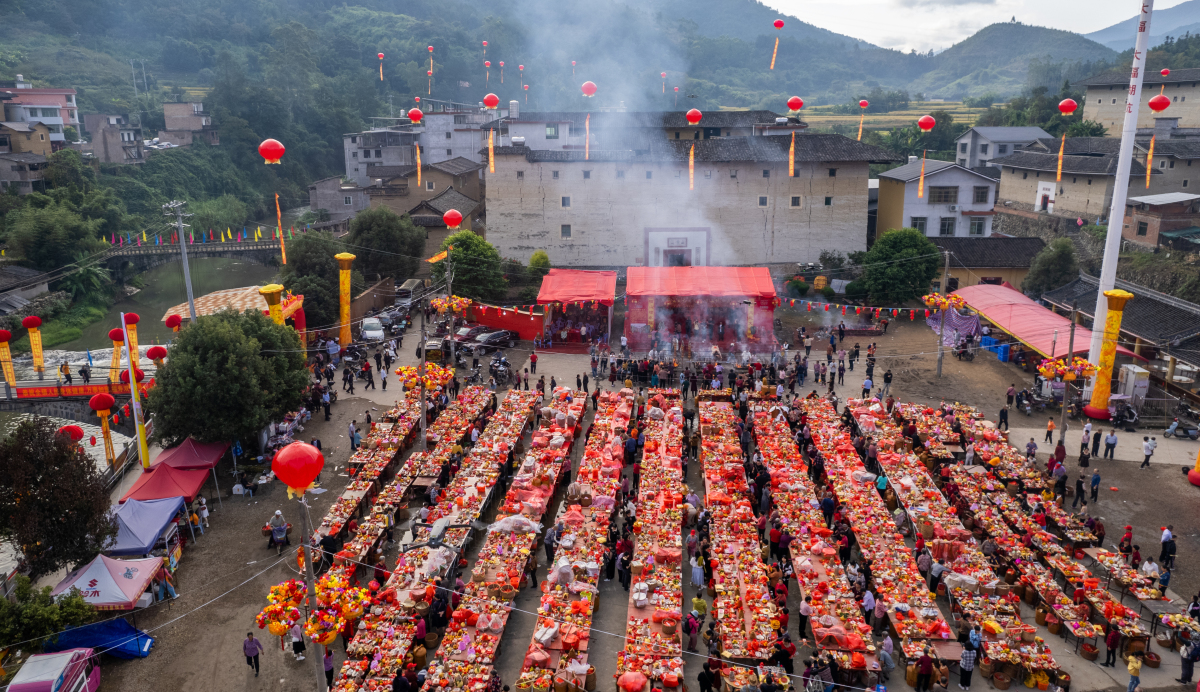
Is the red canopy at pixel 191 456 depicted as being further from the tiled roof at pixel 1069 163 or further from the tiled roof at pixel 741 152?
the tiled roof at pixel 1069 163

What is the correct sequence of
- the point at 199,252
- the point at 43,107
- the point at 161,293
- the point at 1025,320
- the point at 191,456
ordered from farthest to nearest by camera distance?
Answer: the point at 43,107
the point at 161,293
the point at 199,252
the point at 1025,320
the point at 191,456

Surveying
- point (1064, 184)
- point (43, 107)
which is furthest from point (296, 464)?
point (43, 107)

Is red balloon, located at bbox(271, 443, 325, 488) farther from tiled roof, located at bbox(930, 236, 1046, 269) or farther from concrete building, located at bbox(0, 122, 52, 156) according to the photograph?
concrete building, located at bbox(0, 122, 52, 156)

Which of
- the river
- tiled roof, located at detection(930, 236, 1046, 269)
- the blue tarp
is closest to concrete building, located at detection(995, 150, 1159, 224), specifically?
tiled roof, located at detection(930, 236, 1046, 269)

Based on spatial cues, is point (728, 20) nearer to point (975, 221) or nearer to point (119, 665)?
point (975, 221)

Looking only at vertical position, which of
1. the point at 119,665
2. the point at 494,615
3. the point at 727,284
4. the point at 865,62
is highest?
the point at 865,62

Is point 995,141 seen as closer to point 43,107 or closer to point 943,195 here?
point 943,195

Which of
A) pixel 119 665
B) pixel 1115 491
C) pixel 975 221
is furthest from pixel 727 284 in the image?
pixel 119 665
